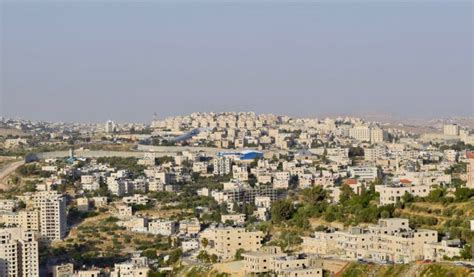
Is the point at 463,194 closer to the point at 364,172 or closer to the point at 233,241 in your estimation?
the point at 233,241

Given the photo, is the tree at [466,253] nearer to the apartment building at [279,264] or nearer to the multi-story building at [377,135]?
the apartment building at [279,264]

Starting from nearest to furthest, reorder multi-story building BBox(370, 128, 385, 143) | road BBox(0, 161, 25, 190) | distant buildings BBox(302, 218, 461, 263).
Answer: distant buildings BBox(302, 218, 461, 263)
road BBox(0, 161, 25, 190)
multi-story building BBox(370, 128, 385, 143)

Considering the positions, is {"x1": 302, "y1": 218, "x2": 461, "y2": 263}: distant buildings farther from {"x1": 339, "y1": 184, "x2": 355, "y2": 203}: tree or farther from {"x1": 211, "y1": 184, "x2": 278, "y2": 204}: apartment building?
{"x1": 211, "y1": 184, "x2": 278, "y2": 204}: apartment building

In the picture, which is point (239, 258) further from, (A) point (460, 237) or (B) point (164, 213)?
(B) point (164, 213)

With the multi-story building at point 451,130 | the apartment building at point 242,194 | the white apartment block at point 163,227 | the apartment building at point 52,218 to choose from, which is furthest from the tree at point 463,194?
the multi-story building at point 451,130

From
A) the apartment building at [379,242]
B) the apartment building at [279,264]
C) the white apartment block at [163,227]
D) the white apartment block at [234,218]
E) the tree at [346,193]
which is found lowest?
the white apartment block at [163,227]

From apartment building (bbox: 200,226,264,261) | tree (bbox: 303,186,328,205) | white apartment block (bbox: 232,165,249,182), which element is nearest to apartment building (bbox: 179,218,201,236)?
tree (bbox: 303,186,328,205)

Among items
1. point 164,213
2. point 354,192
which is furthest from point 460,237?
point 164,213

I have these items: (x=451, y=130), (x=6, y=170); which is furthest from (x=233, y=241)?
(x=451, y=130)
